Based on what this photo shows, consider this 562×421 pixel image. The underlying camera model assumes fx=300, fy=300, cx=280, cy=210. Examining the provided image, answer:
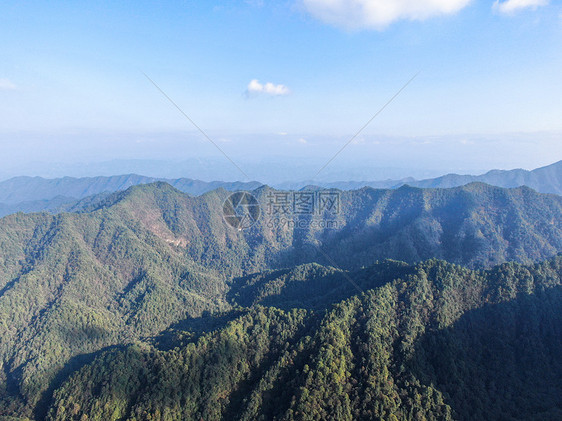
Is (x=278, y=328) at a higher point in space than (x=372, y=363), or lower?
lower

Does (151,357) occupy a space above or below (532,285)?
below

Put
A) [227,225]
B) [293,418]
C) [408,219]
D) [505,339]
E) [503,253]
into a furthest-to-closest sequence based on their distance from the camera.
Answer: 1. [227,225]
2. [408,219]
3. [503,253]
4. [505,339]
5. [293,418]

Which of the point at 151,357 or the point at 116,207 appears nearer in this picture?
the point at 151,357

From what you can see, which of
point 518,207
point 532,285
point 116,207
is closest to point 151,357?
point 532,285

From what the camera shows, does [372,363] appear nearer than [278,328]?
Yes

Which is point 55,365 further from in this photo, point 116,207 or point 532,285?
point 532,285

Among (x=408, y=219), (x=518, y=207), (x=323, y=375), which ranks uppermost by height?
(x=518, y=207)

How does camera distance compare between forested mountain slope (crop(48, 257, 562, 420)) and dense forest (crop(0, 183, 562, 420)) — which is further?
dense forest (crop(0, 183, 562, 420))

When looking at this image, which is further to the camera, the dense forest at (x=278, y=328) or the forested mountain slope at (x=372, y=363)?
the dense forest at (x=278, y=328)
